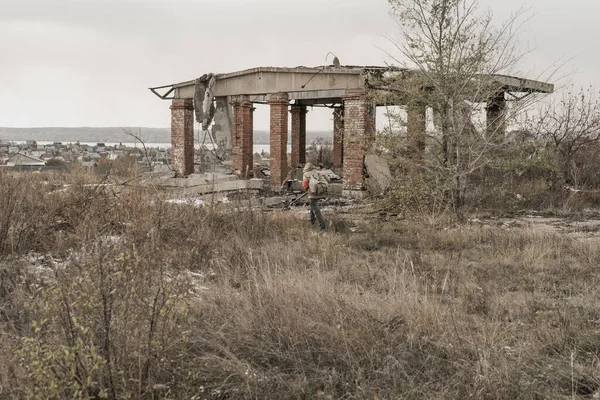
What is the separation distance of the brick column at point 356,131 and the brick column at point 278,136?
299cm

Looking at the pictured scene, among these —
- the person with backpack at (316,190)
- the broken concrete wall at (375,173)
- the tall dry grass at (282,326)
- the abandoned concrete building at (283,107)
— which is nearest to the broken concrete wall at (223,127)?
the abandoned concrete building at (283,107)

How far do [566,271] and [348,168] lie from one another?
10135 mm

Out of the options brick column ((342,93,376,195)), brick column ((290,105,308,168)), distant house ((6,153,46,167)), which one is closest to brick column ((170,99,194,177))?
brick column ((290,105,308,168))

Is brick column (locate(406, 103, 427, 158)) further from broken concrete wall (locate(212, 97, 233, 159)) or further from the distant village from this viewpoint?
broken concrete wall (locate(212, 97, 233, 159))

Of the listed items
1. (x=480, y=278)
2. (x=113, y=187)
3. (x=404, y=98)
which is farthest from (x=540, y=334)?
(x=404, y=98)

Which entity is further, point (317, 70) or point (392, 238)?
point (317, 70)

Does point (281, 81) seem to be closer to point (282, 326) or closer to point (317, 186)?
point (317, 186)

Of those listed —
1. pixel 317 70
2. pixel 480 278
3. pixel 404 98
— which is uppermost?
pixel 317 70

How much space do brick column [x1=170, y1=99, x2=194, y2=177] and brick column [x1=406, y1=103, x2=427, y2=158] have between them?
38.9 feet

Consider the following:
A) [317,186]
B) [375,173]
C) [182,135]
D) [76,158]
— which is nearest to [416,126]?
[317,186]

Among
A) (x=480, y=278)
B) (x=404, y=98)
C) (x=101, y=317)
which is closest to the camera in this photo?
(x=101, y=317)

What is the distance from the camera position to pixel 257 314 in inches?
181

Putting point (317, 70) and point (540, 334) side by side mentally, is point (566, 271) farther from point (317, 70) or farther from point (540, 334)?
point (317, 70)

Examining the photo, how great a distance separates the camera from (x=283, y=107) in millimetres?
19031
